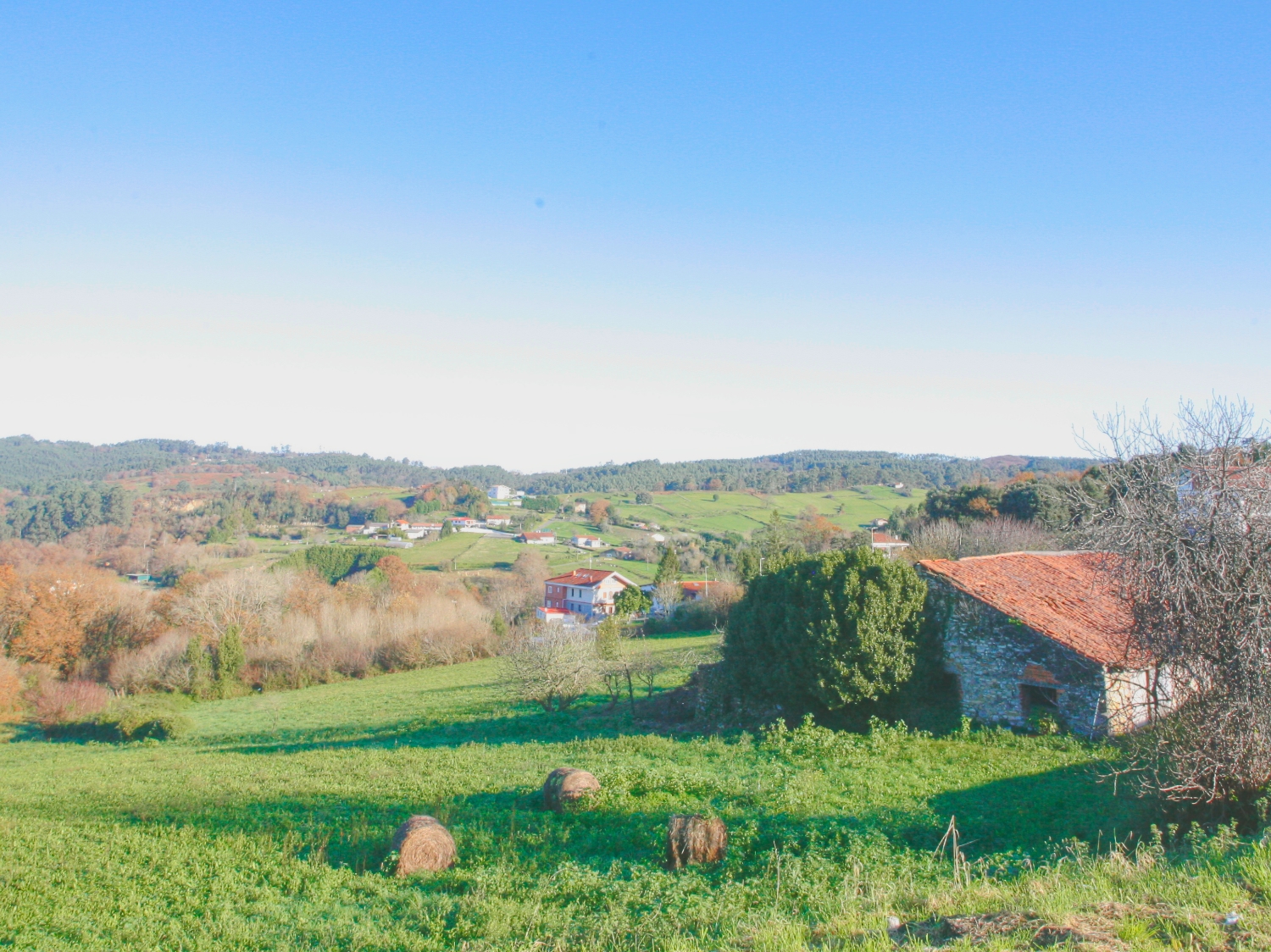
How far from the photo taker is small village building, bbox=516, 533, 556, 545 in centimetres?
10631

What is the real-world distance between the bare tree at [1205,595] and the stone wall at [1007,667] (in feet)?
23.5

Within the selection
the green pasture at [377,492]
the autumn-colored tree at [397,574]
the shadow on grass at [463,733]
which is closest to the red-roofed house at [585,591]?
the autumn-colored tree at [397,574]

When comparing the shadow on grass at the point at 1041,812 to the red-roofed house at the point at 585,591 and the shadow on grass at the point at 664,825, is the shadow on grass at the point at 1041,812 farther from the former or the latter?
the red-roofed house at the point at 585,591

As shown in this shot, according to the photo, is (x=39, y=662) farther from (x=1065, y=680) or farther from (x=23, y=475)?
(x=23, y=475)

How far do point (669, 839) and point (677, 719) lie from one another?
44.2 feet

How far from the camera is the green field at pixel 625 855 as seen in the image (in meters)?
6.92

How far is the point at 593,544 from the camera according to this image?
4077 inches

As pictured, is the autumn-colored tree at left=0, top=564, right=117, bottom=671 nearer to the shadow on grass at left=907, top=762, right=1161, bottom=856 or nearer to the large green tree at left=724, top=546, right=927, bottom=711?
the large green tree at left=724, top=546, right=927, bottom=711

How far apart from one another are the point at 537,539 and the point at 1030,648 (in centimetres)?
9420

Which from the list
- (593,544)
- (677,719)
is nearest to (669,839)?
(677,719)

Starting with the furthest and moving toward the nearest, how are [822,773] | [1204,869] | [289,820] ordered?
[822,773], [289,820], [1204,869]

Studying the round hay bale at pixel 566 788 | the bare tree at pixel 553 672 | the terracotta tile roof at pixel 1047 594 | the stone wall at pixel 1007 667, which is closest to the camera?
the round hay bale at pixel 566 788

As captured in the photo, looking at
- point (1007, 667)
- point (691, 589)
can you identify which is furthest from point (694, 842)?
point (691, 589)

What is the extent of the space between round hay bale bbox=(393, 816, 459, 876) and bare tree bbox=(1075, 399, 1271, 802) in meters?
9.35
